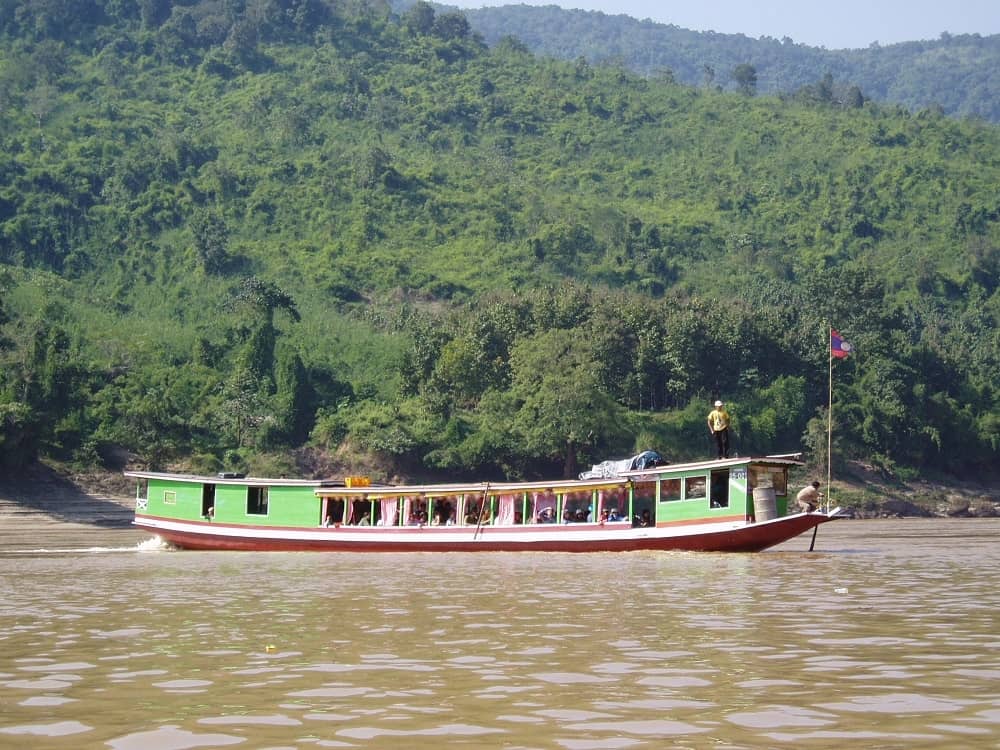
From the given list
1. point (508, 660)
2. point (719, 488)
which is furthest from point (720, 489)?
point (508, 660)

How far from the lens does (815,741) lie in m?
9.12

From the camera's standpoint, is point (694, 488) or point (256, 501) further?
point (256, 501)

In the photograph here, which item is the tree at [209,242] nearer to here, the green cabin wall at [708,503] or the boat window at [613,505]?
the boat window at [613,505]

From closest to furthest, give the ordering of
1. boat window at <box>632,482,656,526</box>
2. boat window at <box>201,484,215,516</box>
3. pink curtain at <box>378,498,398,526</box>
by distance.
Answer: boat window at <box>632,482,656,526</box> < pink curtain at <box>378,498,398,526</box> < boat window at <box>201,484,215,516</box>

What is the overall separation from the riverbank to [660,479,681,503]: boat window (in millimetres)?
13874

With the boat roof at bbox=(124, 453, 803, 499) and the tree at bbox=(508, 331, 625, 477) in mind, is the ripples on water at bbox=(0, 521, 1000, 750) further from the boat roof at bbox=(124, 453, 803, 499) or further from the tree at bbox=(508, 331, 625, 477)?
the tree at bbox=(508, 331, 625, 477)

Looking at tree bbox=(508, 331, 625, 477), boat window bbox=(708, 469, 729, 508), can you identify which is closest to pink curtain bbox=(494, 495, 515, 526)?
boat window bbox=(708, 469, 729, 508)

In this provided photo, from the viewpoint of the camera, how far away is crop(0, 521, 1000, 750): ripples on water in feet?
31.7

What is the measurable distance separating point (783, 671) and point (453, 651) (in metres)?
3.36

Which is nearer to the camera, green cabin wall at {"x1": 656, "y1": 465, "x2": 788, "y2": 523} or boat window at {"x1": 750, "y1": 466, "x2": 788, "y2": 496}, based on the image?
green cabin wall at {"x1": 656, "y1": 465, "x2": 788, "y2": 523}

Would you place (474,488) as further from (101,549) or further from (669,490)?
(101,549)

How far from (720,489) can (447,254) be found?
62.5m

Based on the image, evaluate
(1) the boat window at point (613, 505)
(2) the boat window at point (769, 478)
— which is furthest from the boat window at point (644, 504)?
(2) the boat window at point (769, 478)

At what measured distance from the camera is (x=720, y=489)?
30.0 metres
